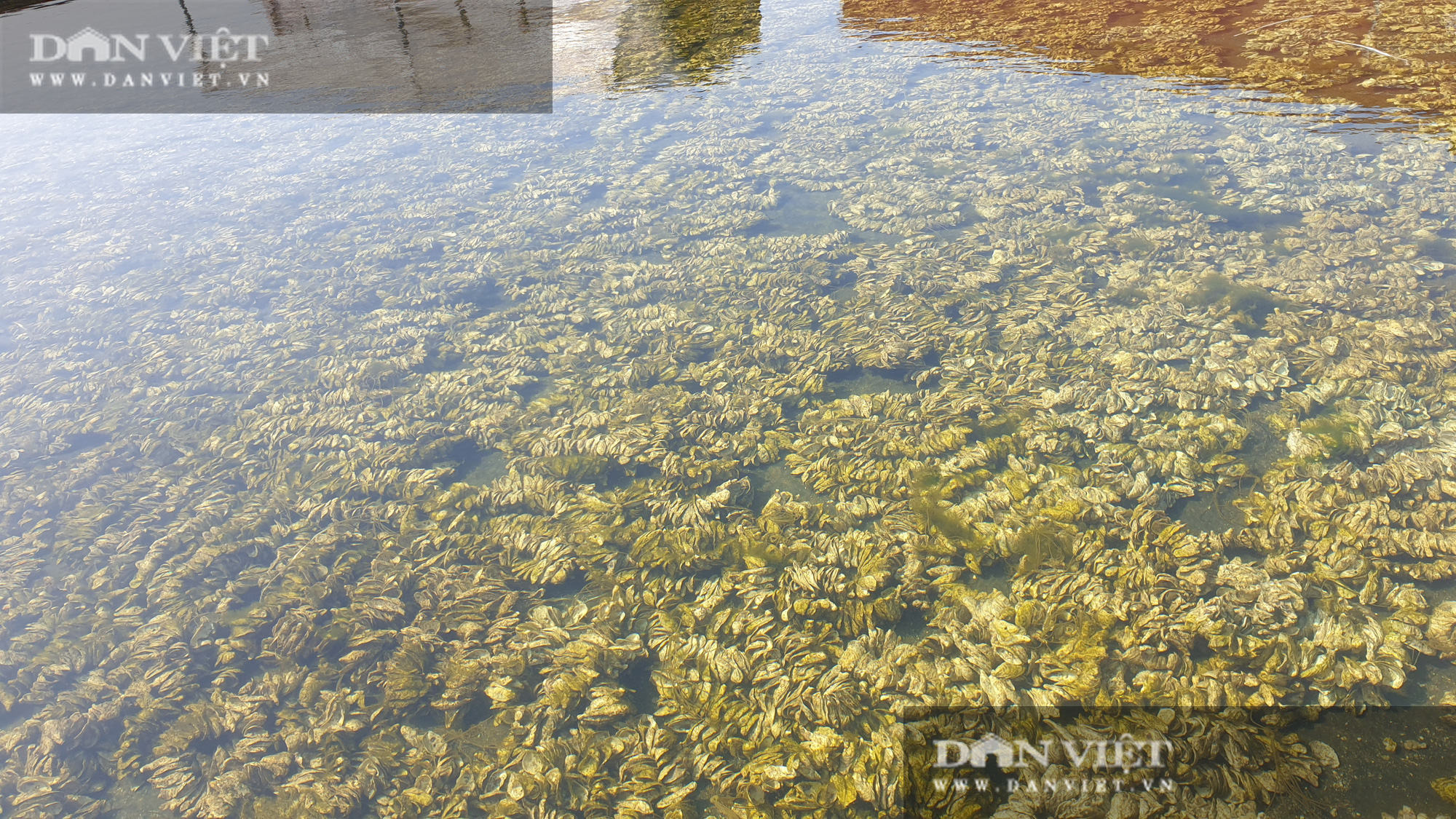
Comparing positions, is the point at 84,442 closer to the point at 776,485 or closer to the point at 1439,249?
the point at 776,485

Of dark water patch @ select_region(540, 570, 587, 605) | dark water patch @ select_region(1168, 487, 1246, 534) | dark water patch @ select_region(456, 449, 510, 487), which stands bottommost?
dark water patch @ select_region(540, 570, 587, 605)

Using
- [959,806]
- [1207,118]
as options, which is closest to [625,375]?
[959,806]

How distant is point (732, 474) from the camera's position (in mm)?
4371

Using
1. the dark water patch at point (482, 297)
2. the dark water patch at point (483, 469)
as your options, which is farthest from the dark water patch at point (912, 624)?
the dark water patch at point (482, 297)

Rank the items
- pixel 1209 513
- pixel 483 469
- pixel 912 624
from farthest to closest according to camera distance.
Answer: pixel 483 469, pixel 1209 513, pixel 912 624

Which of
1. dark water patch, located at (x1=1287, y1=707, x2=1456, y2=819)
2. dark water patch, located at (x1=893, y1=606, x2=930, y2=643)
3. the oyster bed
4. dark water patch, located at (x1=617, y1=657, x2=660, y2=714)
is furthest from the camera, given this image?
dark water patch, located at (x1=893, y1=606, x2=930, y2=643)

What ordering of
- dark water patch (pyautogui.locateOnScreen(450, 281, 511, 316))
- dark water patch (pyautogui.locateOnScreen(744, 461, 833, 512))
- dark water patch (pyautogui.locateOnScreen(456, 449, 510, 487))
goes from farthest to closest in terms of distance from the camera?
dark water patch (pyautogui.locateOnScreen(450, 281, 511, 316))
dark water patch (pyautogui.locateOnScreen(456, 449, 510, 487))
dark water patch (pyautogui.locateOnScreen(744, 461, 833, 512))

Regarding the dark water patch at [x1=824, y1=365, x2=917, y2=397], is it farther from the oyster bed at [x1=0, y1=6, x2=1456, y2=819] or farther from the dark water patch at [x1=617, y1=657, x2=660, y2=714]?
the dark water patch at [x1=617, y1=657, x2=660, y2=714]

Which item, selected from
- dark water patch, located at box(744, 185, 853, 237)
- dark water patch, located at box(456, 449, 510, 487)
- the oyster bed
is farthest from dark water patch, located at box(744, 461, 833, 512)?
dark water patch, located at box(744, 185, 853, 237)

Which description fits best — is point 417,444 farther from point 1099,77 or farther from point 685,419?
point 1099,77

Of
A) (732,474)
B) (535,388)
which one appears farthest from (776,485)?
(535,388)

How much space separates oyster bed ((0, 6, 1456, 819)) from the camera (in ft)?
10.1

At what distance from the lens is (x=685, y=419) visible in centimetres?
479

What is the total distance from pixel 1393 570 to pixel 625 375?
474 cm
